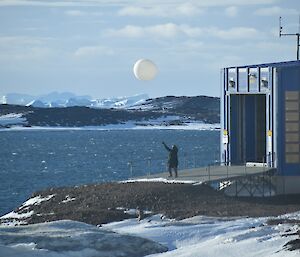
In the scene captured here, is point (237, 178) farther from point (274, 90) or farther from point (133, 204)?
point (133, 204)

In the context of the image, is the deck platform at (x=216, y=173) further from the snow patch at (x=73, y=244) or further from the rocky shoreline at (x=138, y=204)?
the snow patch at (x=73, y=244)

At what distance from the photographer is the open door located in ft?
141

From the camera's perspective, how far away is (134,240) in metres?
25.2

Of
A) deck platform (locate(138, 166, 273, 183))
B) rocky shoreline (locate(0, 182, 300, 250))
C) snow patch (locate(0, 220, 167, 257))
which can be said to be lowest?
snow patch (locate(0, 220, 167, 257))

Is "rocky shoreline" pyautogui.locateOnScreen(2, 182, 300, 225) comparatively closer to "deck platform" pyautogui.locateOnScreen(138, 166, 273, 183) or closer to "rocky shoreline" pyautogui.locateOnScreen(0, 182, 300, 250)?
"rocky shoreline" pyautogui.locateOnScreen(0, 182, 300, 250)

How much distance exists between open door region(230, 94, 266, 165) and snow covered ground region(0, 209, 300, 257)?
49.8 ft

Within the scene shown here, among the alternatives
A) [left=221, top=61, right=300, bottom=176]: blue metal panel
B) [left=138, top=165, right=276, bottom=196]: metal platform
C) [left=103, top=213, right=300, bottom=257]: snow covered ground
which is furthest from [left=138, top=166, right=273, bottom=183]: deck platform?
[left=103, top=213, right=300, bottom=257]: snow covered ground

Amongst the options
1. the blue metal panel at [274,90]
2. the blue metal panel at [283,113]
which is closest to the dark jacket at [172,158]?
the blue metal panel at [274,90]

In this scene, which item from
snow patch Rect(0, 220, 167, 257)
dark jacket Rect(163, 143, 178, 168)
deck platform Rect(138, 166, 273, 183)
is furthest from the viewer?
dark jacket Rect(163, 143, 178, 168)

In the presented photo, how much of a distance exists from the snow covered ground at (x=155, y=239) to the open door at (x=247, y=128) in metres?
15.2

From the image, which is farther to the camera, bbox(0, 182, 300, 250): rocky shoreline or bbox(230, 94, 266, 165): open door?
bbox(230, 94, 266, 165): open door

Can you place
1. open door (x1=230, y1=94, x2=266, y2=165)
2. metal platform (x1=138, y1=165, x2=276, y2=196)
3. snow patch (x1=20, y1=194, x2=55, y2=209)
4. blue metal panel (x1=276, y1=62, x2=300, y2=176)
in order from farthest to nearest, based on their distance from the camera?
open door (x1=230, y1=94, x2=266, y2=165), blue metal panel (x1=276, y1=62, x2=300, y2=176), metal platform (x1=138, y1=165, x2=276, y2=196), snow patch (x1=20, y1=194, x2=55, y2=209)

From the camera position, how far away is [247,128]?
43312mm

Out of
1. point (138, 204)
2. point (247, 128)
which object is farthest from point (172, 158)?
point (247, 128)
